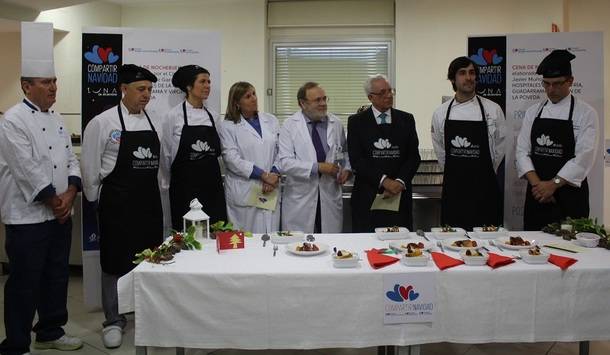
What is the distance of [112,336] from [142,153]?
1082mm

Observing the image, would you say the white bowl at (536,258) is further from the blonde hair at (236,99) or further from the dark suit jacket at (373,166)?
the blonde hair at (236,99)

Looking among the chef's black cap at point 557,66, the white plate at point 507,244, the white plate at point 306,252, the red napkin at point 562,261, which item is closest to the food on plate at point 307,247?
the white plate at point 306,252

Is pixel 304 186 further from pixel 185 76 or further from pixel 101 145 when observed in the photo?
pixel 101 145

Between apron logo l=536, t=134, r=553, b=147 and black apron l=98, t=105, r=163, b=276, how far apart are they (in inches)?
88.7

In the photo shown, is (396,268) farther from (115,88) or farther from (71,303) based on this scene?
(71,303)

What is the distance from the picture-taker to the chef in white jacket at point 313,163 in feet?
11.1

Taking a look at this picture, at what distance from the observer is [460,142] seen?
3270 mm

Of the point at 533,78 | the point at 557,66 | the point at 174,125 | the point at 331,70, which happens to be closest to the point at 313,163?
the point at 174,125

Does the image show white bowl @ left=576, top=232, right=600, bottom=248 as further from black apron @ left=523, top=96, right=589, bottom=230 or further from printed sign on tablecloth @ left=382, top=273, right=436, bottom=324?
printed sign on tablecloth @ left=382, top=273, right=436, bottom=324

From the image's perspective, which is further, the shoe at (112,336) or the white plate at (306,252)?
the shoe at (112,336)

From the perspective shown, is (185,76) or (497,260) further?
(185,76)

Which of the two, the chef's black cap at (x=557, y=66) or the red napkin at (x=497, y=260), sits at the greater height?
the chef's black cap at (x=557, y=66)

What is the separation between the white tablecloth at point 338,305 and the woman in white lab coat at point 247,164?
50.3 inches

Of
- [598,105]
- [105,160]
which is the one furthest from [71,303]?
[598,105]
